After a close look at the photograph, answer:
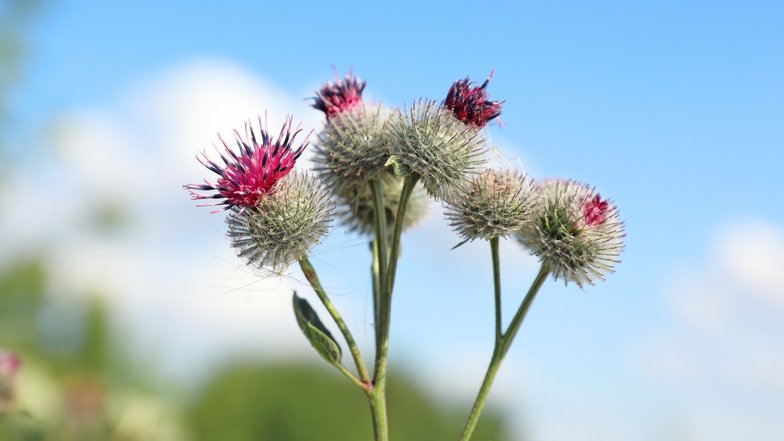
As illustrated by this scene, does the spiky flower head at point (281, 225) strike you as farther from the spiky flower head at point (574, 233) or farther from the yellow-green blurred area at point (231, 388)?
the yellow-green blurred area at point (231, 388)

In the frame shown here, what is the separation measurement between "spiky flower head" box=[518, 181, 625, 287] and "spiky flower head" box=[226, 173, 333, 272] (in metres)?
1.02

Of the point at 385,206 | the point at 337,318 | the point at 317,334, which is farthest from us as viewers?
the point at 385,206

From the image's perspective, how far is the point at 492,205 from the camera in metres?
3.54

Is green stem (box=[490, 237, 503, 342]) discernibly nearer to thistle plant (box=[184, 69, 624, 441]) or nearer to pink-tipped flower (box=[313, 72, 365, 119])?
thistle plant (box=[184, 69, 624, 441])

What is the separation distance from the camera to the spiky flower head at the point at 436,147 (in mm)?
3475

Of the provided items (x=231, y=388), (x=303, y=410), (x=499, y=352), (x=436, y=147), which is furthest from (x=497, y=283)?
(x=231, y=388)

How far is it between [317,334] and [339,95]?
140 centimetres

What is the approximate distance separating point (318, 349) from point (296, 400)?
62.1ft

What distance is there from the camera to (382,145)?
148 inches

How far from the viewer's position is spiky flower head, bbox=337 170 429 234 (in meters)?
4.05

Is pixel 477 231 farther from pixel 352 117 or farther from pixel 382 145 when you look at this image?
pixel 352 117

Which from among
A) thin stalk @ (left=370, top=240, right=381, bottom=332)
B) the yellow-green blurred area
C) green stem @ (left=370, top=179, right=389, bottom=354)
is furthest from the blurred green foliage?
green stem @ (left=370, top=179, right=389, bottom=354)

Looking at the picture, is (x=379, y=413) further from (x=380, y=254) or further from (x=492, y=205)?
(x=492, y=205)

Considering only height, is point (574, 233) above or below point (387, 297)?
above
